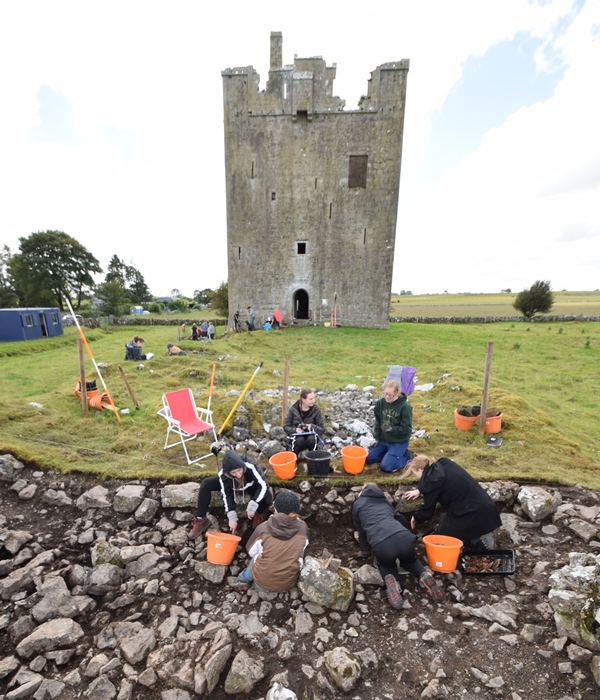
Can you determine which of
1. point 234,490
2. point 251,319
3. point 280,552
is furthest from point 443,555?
point 251,319

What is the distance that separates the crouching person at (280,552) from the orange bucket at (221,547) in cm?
24

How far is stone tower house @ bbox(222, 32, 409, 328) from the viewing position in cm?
1973

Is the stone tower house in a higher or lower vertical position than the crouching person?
higher

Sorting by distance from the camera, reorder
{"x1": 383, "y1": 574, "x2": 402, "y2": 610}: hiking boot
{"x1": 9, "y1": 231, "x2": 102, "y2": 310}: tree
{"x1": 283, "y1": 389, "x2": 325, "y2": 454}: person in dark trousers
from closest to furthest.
A: 1. {"x1": 383, "y1": 574, "x2": 402, "y2": 610}: hiking boot
2. {"x1": 283, "y1": 389, "x2": 325, "y2": 454}: person in dark trousers
3. {"x1": 9, "y1": 231, "x2": 102, "y2": 310}: tree

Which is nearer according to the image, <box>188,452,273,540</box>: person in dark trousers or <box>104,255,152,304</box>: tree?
<box>188,452,273,540</box>: person in dark trousers

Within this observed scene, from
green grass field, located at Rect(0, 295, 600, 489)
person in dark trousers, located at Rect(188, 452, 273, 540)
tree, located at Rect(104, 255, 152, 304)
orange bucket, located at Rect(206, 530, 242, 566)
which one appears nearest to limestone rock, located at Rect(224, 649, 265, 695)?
orange bucket, located at Rect(206, 530, 242, 566)

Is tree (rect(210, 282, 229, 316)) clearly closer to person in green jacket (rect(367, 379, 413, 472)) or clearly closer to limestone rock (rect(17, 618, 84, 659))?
person in green jacket (rect(367, 379, 413, 472))

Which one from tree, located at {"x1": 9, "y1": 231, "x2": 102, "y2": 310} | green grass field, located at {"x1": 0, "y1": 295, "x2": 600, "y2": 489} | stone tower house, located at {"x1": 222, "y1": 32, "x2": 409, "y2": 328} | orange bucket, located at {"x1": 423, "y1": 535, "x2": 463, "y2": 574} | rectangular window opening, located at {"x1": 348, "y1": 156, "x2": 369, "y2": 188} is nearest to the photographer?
orange bucket, located at {"x1": 423, "y1": 535, "x2": 463, "y2": 574}

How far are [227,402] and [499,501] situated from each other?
542 centimetres

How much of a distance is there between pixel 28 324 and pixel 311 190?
1913 cm

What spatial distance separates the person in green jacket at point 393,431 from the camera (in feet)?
18.7

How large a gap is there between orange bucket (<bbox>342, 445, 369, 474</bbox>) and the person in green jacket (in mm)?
364

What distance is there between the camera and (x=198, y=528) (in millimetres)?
4688

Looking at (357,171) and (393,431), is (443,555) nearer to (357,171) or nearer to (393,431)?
(393,431)
